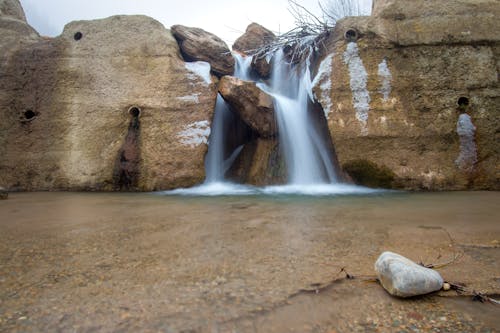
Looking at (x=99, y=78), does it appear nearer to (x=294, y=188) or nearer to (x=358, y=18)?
(x=294, y=188)

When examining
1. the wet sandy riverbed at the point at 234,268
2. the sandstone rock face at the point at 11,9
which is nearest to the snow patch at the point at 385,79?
the wet sandy riverbed at the point at 234,268

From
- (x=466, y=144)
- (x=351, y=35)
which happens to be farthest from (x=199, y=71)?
(x=466, y=144)

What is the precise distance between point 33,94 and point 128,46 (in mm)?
1620

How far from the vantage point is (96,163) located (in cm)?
435

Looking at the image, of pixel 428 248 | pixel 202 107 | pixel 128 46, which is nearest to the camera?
pixel 428 248

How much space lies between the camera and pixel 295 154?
500 cm

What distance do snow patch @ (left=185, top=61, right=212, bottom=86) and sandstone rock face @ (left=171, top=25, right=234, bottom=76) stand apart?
1.50 ft

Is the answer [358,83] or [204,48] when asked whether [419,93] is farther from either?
[204,48]

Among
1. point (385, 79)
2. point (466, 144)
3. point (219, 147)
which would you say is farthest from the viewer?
point (219, 147)

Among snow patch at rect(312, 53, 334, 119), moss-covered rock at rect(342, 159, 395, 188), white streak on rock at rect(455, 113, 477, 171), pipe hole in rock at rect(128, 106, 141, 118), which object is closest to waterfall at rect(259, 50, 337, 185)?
snow patch at rect(312, 53, 334, 119)

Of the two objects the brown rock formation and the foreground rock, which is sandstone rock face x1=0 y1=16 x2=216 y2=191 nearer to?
the brown rock formation

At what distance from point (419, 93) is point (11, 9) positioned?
290 inches

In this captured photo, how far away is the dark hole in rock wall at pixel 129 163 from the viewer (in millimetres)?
4258

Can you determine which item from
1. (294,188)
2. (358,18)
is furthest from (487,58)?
(294,188)
